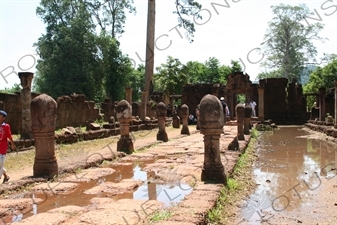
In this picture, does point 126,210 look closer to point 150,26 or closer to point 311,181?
point 311,181

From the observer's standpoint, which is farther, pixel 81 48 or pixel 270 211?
pixel 81 48

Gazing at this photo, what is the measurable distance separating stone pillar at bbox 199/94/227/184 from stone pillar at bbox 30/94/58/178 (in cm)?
264

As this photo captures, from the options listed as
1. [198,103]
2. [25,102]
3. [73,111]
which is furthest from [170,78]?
[25,102]

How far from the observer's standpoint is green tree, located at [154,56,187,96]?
3081 centimetres

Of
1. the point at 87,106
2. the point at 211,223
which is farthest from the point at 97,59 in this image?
the point at 211,223

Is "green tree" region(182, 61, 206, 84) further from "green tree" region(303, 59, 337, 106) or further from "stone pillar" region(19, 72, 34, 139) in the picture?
"stone pillar" region(19, 72, 34, 139)

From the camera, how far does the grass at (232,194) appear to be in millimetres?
4414

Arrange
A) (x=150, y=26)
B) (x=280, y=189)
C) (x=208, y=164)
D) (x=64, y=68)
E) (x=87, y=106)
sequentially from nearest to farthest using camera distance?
(x=208, y=164), (x=280, y=189), (x=87, y=106), (x=150, y=26), (x=64, y=68)

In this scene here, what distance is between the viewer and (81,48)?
30.8 metres

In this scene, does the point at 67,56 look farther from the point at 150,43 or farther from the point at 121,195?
the point at 121,195

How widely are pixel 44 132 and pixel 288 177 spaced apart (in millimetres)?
4785

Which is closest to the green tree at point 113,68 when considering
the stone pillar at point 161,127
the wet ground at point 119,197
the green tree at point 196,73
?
the green tree at point 196,73

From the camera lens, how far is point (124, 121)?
974cm

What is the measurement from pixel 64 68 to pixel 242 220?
28.0 m
